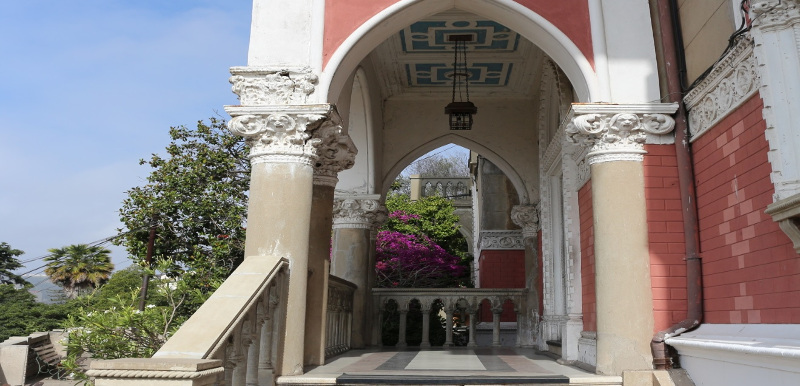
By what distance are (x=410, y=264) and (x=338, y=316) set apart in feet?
34.6

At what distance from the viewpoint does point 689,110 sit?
217 inches

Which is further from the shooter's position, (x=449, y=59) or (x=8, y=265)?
(x=8, y=265)

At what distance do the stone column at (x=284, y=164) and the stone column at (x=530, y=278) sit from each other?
211 inches

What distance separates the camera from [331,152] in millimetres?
6551

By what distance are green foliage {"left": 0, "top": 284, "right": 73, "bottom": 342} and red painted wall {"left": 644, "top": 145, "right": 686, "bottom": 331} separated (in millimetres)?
18802

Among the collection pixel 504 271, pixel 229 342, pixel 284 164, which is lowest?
pixel 229 342

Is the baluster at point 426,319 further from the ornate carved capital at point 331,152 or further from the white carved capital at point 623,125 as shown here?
the white carved capital at point 623,125

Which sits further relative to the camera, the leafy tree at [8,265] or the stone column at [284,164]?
the leafy tree at [8,265]

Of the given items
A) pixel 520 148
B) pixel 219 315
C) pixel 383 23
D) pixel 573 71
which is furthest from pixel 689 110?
pixel 520 148

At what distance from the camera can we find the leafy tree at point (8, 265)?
2791 centimetres

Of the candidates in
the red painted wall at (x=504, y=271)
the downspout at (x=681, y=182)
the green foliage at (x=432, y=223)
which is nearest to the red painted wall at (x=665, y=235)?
the downspout at (x=681, y=182)

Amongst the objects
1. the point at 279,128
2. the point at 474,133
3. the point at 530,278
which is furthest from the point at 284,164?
the point at 474,133

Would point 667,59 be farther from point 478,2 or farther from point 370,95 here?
point 370,95

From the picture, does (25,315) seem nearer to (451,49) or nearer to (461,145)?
(461,145)
